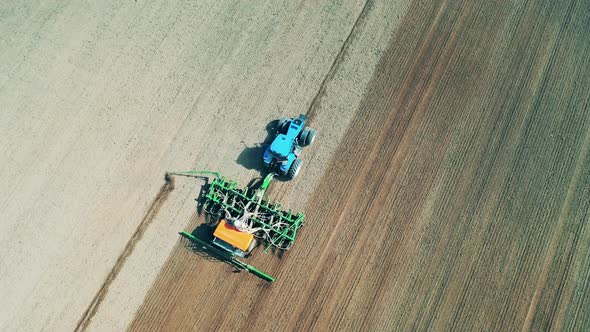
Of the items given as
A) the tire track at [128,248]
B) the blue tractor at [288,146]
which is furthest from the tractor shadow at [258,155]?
the tire track at [128,248]

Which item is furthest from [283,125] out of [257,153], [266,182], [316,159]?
[266,182]

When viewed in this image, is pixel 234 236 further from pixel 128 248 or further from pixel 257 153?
pixel 128 248

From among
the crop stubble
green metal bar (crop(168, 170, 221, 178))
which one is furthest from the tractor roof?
green metal bar (crop(168, 170, 221, 178))

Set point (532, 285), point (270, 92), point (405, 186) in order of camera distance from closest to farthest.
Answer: point (532, 285), point (405, 186), point (270, 92)

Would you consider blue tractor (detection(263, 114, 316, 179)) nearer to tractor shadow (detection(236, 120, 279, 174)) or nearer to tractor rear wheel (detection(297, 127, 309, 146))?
tractor rear wheel (detection(297, 127, 309, 146))

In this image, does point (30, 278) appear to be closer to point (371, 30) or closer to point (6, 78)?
point (6, 78)

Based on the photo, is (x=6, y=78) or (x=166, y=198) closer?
(x=166, y=198)

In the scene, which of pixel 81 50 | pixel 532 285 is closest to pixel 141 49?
pixel 81 50
